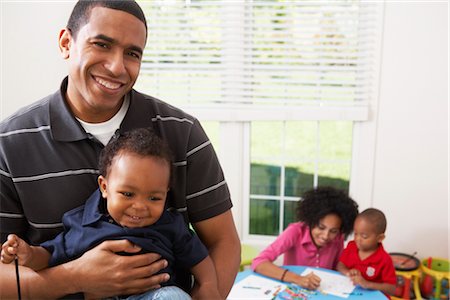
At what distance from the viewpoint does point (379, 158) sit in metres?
3.25

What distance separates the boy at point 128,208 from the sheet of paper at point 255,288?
1091 millimetres

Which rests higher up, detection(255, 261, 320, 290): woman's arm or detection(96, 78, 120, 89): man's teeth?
detection(96, 78, 120, 89): man's teeth

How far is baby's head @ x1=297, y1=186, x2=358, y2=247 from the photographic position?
266cm

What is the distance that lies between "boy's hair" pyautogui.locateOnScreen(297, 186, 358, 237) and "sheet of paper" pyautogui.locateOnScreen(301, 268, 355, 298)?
327mm

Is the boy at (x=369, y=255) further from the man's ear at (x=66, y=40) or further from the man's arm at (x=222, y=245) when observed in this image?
the man's ear at (x=66, y=40)

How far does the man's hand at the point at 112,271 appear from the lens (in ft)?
3.65

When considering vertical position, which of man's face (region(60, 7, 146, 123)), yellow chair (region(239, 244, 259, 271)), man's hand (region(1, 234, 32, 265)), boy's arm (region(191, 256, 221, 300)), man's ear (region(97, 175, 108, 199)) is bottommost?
yellow chair (region(239, 244, 259, 271))

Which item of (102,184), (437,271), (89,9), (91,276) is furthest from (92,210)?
(437,271)

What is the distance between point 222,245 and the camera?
1.33 m

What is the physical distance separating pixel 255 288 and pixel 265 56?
67.4 inches

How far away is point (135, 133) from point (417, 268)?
2.67 metres

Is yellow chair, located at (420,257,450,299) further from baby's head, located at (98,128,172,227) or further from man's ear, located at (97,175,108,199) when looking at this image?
man's ear, located at (97,175,108,199)

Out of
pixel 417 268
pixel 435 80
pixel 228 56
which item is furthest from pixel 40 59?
pixel 417 268

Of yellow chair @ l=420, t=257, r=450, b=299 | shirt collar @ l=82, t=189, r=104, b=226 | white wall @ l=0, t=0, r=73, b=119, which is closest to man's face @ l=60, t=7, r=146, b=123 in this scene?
shirt collar @ l=82, t=189, r=104, b=226
